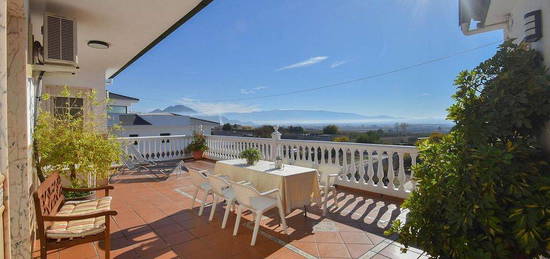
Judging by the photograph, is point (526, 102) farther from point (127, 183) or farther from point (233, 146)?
point (233, 146)

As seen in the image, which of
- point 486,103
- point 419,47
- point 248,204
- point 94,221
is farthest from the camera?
point 419,47

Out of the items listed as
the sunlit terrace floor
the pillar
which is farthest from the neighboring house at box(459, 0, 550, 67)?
the pillar

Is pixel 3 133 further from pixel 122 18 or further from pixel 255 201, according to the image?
pixel 122 18

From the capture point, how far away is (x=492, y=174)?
147 cm

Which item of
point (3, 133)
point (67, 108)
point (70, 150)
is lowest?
point (70, 150)

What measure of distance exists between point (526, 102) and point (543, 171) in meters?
0.42

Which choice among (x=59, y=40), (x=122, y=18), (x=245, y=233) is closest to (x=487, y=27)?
(x=245, y=233)

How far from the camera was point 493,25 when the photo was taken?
3.38 m

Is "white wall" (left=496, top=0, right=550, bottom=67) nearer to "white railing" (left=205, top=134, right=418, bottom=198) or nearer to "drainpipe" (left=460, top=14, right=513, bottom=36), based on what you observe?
"drainpipe" (left=460, top=14, right=513, bottom=36)

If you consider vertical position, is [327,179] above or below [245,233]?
above

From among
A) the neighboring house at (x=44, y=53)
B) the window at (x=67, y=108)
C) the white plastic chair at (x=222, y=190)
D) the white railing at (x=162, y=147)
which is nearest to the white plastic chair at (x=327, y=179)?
the white plastic chair at (x=222, y=190)

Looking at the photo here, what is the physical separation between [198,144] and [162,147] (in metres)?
1.16

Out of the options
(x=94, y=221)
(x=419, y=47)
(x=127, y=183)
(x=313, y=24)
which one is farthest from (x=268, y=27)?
(x=94, y=221)

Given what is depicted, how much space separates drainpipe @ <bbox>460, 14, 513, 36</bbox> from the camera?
305cm
